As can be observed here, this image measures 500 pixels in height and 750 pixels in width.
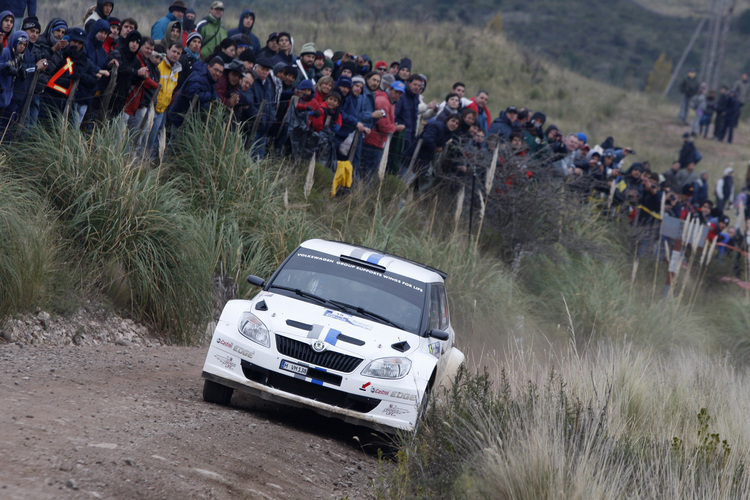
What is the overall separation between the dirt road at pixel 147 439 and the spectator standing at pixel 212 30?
25.5 feet

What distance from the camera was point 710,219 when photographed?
23.6 m

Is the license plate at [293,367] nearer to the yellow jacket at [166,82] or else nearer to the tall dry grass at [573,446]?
the tall dry grass at [573,446]

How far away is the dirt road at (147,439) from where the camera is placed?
18.8 feet

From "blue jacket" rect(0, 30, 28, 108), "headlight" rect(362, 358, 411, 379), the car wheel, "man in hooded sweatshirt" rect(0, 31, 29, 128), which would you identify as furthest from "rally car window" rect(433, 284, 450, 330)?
"blue jacket" rect(0, 30, 28, 108)

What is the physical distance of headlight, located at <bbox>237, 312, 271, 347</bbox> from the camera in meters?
7.99

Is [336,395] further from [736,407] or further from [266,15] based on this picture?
[266,15]

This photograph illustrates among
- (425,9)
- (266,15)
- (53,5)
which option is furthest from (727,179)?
(425,9)

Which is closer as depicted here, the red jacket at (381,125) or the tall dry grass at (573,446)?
the tall dry grass at (573,446)

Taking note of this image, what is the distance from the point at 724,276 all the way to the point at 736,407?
1427 cm

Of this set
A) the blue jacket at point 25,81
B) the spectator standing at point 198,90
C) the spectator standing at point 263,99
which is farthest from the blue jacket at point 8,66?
the spectator standing at point 263,99

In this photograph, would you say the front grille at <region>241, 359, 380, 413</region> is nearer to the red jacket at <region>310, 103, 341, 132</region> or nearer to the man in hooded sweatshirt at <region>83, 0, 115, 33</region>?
the red jacket at <region>310, 103, 341, 132</region>

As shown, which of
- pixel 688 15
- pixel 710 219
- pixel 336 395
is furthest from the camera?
pixel 688 15

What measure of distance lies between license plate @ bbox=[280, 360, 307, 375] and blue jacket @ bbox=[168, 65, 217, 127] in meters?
5.85

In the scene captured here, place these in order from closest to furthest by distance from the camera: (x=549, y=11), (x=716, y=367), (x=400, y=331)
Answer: (x=400, y=331) < (x=716, y=367) < (x=549, y=11)
